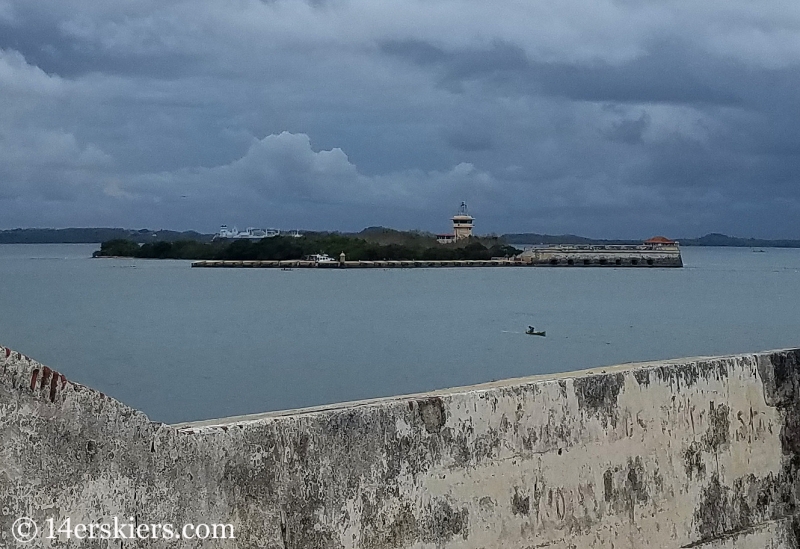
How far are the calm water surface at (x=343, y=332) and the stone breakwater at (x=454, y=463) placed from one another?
1455cm

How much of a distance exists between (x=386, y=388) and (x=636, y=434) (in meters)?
19.4

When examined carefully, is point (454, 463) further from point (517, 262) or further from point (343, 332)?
point (517, 262)

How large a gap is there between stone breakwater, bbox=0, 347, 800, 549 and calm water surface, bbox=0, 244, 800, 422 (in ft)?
47.7

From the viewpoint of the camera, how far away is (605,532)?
360cm

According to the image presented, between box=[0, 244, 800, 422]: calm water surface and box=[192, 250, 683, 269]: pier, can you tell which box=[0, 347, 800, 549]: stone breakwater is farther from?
box=[192, 250, 683, 269]: pier

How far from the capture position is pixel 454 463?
3230 millimetres

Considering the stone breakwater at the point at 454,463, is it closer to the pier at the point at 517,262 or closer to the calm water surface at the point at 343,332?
the calm water surface at the point at 343,332

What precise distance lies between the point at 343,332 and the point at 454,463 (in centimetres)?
3407

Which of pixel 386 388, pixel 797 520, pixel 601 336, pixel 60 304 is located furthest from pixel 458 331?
pixel 797 520

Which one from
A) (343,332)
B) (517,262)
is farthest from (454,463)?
(517,262)

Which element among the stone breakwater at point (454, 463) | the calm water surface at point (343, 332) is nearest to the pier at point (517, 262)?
the calm water surface at point (343, 332)

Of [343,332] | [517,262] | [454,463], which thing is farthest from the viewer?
[517,262]

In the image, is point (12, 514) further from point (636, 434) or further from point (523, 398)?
point (636, 434)

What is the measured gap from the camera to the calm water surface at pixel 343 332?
24000mm
